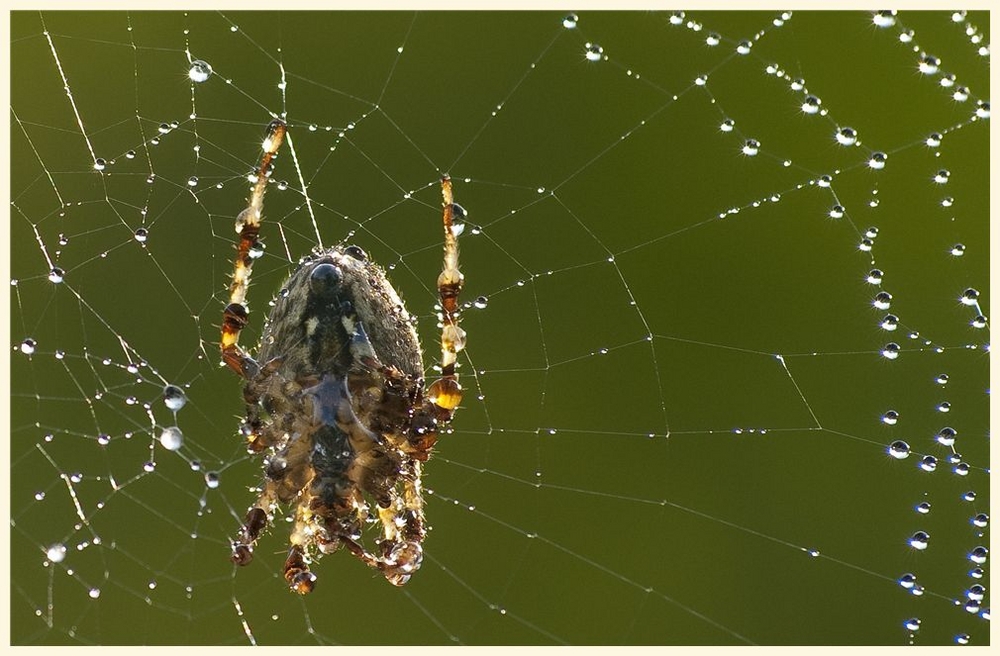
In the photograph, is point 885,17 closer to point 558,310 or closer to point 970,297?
point 970,297

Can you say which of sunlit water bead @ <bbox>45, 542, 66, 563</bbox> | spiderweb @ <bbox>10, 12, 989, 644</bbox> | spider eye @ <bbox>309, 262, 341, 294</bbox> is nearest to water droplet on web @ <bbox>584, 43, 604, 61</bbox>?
spiderweb @ <bbox>10, 12, 989, 644</bbox>

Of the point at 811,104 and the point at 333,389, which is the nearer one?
the point at 333,389

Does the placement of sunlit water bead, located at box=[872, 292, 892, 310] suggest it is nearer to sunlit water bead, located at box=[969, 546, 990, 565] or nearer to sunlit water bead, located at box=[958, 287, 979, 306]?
sunlit water bead, located at box=[958, 287, 979, 306]

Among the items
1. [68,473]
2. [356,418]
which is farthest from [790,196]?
[68,473]

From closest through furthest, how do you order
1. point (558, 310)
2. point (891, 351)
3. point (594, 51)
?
point (891, 351) < point (594, 51) < point (558, 310)

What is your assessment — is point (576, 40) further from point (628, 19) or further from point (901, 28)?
point (901, 28)

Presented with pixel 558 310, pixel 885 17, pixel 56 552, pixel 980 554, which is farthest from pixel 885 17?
pixel 56 552

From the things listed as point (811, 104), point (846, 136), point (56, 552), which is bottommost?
point (56, 552)
